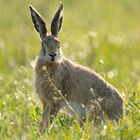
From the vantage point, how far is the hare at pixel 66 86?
7152 mm

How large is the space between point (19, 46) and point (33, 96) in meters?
5.44

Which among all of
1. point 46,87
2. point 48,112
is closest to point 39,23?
point 46,87

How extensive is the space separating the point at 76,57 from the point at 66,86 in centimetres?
443

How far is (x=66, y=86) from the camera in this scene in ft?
24.3

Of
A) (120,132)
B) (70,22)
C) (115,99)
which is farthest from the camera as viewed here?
(70,22)

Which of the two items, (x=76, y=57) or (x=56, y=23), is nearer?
(x=56, y=23)

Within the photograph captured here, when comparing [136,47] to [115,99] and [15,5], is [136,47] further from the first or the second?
[115,99]

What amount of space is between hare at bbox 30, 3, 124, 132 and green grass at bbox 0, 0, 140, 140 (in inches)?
5.4

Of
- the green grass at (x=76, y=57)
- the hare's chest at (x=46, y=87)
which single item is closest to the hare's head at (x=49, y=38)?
the hare's chest at (x=46, y=87)

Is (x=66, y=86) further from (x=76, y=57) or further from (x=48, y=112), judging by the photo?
(x=76, y=57)

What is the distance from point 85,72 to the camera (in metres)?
7.44

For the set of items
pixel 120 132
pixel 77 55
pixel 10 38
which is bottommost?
pixel 120 132

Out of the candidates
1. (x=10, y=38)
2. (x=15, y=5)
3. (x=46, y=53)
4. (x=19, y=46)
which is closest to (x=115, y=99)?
(x=46, y=53)

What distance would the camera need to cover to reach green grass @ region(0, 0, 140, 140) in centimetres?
620
